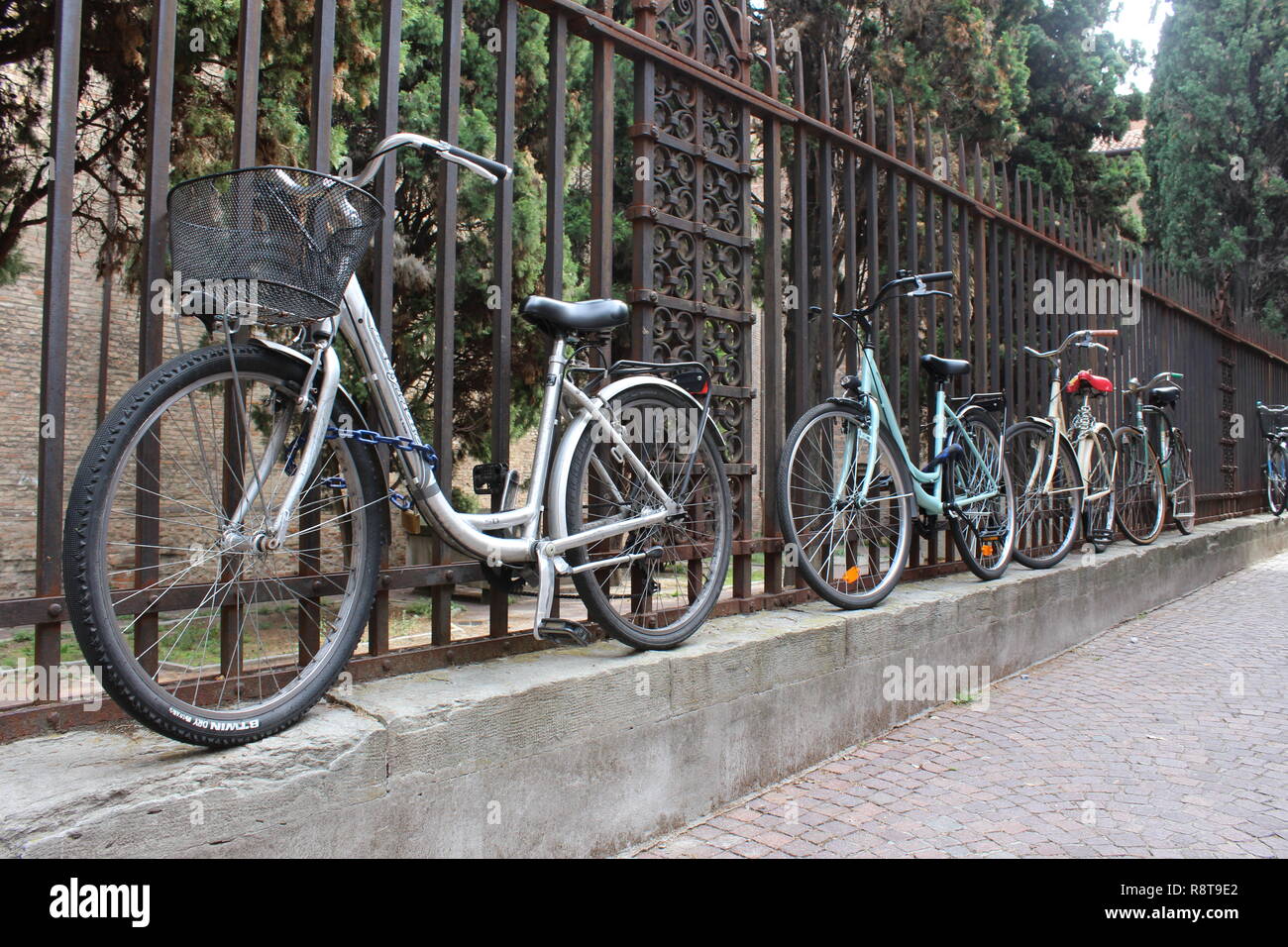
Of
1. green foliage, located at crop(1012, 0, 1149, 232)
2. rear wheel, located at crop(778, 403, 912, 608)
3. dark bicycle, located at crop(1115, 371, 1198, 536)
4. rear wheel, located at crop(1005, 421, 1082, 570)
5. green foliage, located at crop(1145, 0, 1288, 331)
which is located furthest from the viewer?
green foliage, located at crop(1145, 0, 1288, 331)

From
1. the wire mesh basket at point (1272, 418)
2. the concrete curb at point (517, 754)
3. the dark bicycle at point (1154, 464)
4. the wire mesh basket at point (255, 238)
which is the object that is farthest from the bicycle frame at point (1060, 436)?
the wire mesh basket at point (1272, 418)

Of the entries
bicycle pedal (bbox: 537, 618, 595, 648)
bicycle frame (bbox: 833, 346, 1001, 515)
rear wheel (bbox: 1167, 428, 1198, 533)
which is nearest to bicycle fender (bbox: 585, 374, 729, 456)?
bicycle pedal (bbox: 537, 618, 595, 648)

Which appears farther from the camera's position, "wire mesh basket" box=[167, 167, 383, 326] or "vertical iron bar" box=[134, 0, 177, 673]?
"vertical iron bar" box=[134, 0, 177, 673]

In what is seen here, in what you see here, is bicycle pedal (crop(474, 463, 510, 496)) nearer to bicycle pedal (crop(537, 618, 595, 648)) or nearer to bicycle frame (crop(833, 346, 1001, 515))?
bicycle pedal (crop(537, 618, 595, 648))

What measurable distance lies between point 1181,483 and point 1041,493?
10.8ft

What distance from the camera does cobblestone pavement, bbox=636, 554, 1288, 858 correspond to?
9.65 ft

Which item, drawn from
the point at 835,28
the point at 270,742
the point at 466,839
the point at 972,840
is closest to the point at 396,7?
the point at 270,742

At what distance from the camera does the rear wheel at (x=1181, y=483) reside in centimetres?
821

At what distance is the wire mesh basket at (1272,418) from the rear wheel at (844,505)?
933cm

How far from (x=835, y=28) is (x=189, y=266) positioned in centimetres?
1256

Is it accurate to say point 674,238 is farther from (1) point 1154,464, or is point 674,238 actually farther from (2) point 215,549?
(1) point 1154,464

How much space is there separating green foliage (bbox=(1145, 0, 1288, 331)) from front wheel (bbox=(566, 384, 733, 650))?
2001cm

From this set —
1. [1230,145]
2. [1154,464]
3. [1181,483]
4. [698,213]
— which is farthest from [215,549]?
[1230,145]

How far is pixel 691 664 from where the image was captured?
3166 millimetres
